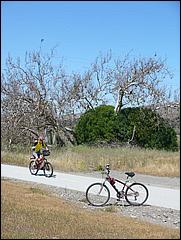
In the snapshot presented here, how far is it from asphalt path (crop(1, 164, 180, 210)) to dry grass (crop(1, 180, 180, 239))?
0.18 m

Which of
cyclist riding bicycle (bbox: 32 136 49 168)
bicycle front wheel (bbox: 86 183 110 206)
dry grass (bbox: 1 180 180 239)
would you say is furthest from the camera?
bicycle front wheel (bbox: 86 183 110 206)

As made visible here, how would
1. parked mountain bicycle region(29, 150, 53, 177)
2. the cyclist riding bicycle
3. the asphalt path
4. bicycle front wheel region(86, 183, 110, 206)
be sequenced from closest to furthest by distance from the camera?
the cyclist riding bicycle < parked mountain bicycle region(29, 150, 53, 177) < the asphalt path < bicycle front wheel region(86, 183, 110, 206)

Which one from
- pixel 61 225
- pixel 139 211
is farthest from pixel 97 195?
pixel 61 225

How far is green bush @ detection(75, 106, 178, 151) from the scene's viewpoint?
2281 mm

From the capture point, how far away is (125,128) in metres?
2.36

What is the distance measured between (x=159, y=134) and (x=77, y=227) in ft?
2.58

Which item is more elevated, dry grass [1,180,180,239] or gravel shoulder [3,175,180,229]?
dry grass [1,180,180,239]

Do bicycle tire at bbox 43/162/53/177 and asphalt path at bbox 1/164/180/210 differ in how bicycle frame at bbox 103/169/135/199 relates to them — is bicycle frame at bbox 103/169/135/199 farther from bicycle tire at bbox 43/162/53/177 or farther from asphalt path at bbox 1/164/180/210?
bicycle tire at bbox 43/162/53/177

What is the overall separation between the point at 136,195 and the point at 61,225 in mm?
935

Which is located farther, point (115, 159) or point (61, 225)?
point (61, 225)

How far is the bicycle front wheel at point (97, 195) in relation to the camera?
151 inches

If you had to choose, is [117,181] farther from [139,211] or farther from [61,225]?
[139,211]

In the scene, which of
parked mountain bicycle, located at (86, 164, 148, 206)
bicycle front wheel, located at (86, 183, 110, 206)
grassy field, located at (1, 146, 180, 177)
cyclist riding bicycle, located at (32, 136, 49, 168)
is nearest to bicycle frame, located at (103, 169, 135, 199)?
parked mountain bicycle, located at (86, 164, 148, 206)

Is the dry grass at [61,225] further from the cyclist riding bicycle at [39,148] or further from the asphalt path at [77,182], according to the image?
the cyclist riding bicycle at [39,148]
